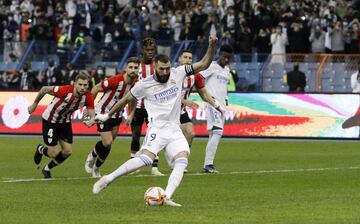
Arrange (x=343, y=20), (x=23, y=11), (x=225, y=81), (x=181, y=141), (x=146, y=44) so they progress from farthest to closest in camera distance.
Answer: (x=23, y=11)
(x=343, y=20)
(x=225, y=81)
(x=146, y=44)
(x=181, y=141)

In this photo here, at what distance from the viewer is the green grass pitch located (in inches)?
525

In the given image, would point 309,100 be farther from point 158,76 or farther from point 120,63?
point 158,76

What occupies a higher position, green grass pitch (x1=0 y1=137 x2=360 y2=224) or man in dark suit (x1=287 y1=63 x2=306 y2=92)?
green grass pitch (x1=0 y1=137 x2=360 y2=224)

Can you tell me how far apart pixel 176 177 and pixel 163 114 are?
1.19 meters

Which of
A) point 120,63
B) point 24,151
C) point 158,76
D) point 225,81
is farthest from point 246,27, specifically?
point 158,76

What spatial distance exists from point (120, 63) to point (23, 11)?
6.15 m

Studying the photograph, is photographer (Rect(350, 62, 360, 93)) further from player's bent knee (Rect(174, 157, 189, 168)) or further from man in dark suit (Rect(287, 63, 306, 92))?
player's bent knee (Rect(174, 157, 189, 168))

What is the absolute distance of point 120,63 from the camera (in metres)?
39.6

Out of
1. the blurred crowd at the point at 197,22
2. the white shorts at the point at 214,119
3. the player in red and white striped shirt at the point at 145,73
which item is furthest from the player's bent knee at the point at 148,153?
the blurred crowd at the point at 197,22

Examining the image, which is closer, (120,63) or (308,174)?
(308,174)

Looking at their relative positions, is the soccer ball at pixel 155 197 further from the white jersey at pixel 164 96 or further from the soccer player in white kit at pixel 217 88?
the soccer player in white kit at pixel 217 88

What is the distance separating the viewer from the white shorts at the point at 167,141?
15.1 meters

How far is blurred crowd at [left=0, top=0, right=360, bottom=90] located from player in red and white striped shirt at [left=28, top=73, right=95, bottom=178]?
59.1ft

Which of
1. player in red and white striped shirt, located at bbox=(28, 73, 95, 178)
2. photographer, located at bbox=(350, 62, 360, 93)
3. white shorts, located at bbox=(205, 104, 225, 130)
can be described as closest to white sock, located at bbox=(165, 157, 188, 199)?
player in red and white striped shirt, located at bbox=(28, 73, 95, 178)
